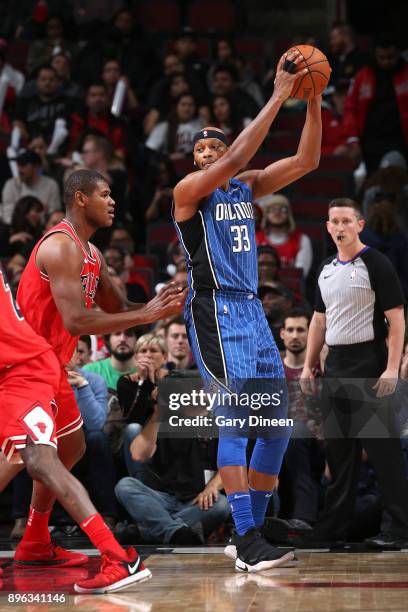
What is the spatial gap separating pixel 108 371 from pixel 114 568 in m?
2.96

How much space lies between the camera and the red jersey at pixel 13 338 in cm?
512

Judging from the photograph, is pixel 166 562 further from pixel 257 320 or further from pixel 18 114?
pixel 18 114

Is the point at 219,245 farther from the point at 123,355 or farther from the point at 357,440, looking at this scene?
the point at 123,355

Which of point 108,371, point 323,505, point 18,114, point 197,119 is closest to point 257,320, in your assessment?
point 323,505

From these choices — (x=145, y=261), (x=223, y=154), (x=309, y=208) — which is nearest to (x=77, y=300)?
(x=223, y=154)

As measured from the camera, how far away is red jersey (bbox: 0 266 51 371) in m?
5.12

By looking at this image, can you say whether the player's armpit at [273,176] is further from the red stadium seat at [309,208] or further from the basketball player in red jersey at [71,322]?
the red stadium seat at [309,208]

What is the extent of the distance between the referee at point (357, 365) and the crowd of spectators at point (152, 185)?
1.21 feet

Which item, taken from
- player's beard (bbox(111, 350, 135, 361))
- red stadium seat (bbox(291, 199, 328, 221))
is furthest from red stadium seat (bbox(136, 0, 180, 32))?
player's beard (bbox(111, 350, 135, 361))

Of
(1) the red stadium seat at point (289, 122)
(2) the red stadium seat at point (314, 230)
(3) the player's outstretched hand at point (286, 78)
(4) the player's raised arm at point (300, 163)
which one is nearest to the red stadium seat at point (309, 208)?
(2) the red stadium seat at point (314, 230)

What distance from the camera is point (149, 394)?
7004mm

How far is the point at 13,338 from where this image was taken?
515 centimetres

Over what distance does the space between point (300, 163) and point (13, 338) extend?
5.64 feet

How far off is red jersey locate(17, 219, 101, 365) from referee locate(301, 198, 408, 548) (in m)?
1.59
